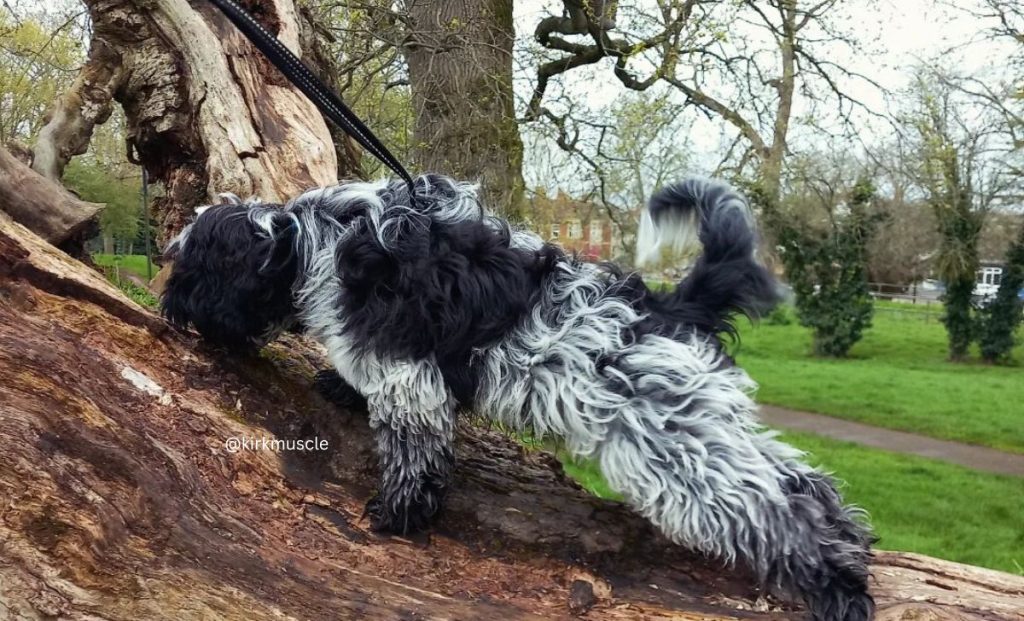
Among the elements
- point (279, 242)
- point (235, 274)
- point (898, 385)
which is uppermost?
point (279, 242)

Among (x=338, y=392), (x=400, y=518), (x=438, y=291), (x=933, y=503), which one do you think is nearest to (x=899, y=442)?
(x=933, y=503)

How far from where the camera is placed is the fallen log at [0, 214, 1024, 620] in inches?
99.4

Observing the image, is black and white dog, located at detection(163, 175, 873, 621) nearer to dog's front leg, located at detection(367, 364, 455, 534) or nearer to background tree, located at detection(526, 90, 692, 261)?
dog's front leg, located at detection(367, 364, 455, 534)

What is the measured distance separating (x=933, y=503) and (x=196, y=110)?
365 inches

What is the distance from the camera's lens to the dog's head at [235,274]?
3.12 m

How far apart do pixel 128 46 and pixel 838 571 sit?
4.66 metres

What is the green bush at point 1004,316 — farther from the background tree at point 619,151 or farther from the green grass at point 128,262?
the green grass at point 128,262

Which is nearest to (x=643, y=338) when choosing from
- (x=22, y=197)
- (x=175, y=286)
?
(x=175, y=286)

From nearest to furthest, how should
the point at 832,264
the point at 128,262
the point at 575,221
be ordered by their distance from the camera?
the point at 128,262
the point at 575,221
the point at 832,264

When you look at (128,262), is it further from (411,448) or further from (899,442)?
(899,442)

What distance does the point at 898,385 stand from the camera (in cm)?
1917

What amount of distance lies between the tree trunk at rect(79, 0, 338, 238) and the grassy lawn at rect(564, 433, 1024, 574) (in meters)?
3.39

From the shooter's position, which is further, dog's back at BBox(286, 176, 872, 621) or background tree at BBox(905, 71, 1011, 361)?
background tree at BBox(905, 71, 1011, 361)

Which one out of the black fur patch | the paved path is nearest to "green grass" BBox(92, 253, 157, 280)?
the black fur patch
